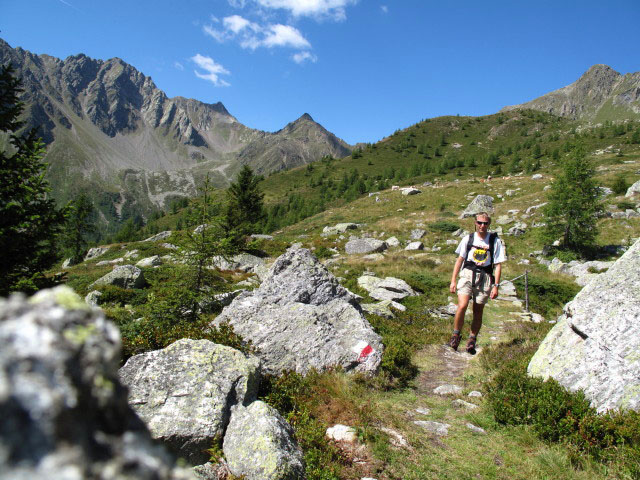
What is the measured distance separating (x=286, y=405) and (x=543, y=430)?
4032mm

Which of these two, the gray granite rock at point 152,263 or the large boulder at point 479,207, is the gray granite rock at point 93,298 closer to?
the gray granite rock at point 152,263

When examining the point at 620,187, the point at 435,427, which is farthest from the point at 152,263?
the point at 620,187

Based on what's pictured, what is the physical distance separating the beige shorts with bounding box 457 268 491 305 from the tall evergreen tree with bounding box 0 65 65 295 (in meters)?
10.8

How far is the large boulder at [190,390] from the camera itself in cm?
430

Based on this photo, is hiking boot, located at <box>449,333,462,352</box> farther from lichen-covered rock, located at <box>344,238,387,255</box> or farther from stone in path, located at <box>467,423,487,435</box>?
lichen-covered rock, located at <box>344,238,387,255</box>

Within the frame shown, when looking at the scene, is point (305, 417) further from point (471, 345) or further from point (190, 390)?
point (471, 345)

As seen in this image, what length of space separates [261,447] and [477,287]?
5654 millimetres

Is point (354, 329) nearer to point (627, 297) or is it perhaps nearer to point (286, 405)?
point (286, 405)

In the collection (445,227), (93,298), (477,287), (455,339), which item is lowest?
(93,298)

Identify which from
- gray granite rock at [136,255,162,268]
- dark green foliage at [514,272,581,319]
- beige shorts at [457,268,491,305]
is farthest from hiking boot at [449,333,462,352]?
gray granite rock at [136,255,162,268]

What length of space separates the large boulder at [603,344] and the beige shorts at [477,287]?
4.61 feet

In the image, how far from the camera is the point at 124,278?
18.4 meters

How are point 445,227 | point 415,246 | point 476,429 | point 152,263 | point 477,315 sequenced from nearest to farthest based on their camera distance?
point 476,429, point 477,315, point 152,263, point 415,246, point 445,227

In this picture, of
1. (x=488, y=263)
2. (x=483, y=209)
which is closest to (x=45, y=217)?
(x=488, y=263)
